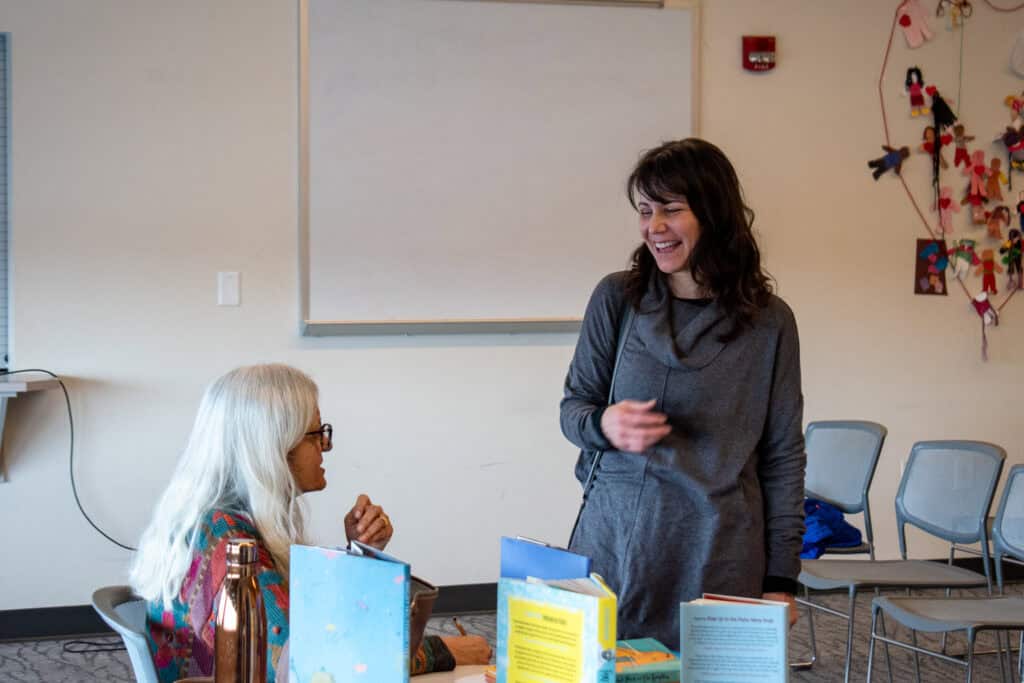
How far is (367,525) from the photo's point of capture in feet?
6.68

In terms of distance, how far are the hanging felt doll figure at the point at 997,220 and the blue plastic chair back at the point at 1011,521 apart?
1.97 metres

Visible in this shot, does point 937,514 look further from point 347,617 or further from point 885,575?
point 347,617

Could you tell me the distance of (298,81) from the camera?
455cm

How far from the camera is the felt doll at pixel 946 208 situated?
5219 millimetres

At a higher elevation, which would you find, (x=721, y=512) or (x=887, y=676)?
(x=721, y=512)

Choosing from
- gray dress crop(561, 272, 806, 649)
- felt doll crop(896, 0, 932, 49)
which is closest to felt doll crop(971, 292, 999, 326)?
felt doll crop(896, 0, 932, 49)

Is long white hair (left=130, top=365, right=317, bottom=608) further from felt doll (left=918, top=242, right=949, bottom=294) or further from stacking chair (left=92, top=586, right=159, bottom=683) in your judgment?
felt doll (left=918, top=242, right=949, bottom=294)

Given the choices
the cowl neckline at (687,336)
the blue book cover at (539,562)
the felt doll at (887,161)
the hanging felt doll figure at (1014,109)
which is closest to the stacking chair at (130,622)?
the blue book cover at (539,562)

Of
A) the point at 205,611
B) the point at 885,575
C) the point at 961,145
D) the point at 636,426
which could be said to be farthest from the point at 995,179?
the point at 205,611

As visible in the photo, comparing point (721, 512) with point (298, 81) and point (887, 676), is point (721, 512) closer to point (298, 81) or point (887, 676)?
point (887, 676)

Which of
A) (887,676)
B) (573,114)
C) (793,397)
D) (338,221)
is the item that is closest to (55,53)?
(338,221)

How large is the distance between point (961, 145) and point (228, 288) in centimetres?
342

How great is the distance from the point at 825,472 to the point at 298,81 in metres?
2.64

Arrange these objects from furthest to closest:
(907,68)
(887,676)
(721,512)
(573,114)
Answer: (907,68) → (573,114) → (887,676) → (721,512)
